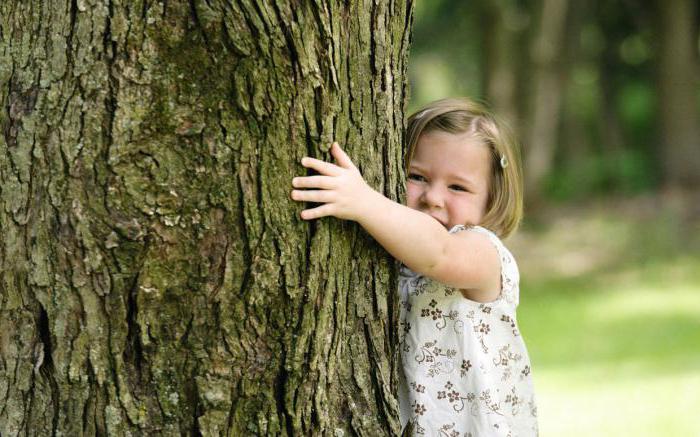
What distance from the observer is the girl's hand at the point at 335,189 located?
2.22m

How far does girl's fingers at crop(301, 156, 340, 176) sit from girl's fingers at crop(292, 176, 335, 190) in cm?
2

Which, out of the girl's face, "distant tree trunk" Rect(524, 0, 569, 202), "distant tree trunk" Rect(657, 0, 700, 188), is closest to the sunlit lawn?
"distant tree trunk" Rect(524, 0, 569, 202)

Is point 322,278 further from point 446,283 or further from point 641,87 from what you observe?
point 641,87

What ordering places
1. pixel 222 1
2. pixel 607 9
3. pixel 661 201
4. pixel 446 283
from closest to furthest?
pixel 222 1 < pixel 446 283 < pixel 661 201 < pixel 607 9

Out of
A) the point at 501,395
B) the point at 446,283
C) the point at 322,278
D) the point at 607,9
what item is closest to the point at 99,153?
the point at 322,278

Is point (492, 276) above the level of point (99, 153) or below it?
below

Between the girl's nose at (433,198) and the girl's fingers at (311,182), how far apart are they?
23.2 inches

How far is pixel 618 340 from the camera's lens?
364 inches

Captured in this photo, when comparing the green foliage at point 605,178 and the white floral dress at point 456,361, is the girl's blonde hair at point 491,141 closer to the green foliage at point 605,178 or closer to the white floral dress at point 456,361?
the white floral dress at point 456,361

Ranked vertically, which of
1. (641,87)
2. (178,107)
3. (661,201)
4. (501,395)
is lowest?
(501,395)

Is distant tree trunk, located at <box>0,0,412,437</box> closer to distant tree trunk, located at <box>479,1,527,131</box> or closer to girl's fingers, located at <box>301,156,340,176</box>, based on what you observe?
girl's fingers, located at <box>301,156,340,176</box>

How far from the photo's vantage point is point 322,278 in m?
2.30

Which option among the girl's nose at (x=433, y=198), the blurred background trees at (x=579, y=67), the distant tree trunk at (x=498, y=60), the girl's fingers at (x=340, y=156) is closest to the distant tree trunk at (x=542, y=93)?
the blurred background trees at (x=579, y=67)

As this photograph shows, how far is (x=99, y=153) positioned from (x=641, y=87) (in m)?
25.3
